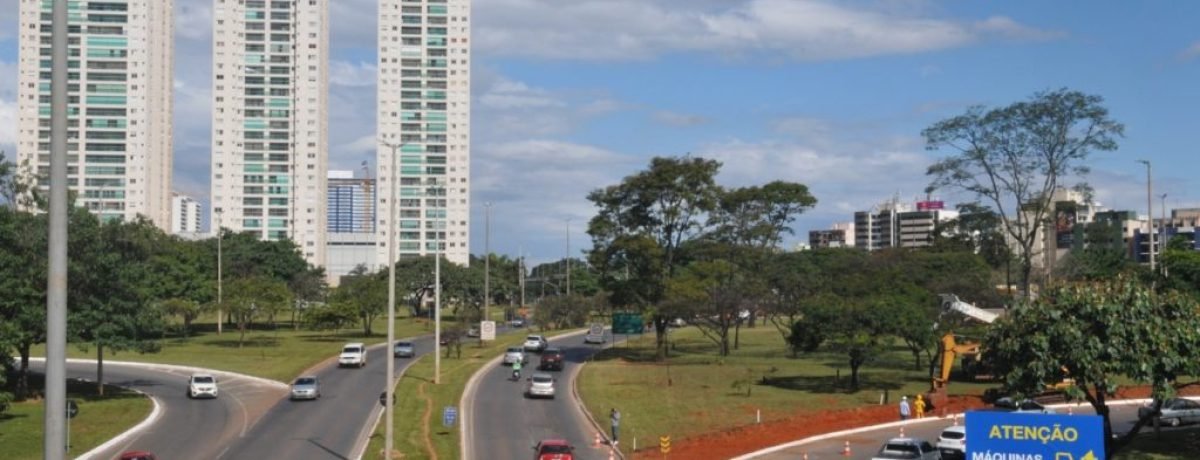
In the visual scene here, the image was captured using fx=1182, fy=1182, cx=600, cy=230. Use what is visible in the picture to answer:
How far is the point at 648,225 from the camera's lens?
82750 millimetres

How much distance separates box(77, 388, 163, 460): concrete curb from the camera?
41.5 metres

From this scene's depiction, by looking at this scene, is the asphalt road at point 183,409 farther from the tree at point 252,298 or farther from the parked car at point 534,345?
the parked car at point 534,345

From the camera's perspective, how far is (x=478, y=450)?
4159 cm

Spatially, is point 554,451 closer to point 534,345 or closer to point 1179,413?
point 1179,413

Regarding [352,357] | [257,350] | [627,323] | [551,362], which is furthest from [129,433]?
[627,323]

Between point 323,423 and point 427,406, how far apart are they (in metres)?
5.43

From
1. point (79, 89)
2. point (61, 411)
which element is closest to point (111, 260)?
point (61, 411)

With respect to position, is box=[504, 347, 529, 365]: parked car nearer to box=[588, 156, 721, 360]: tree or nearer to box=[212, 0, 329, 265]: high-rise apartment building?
box=[588, 156, 721, 360]: tree

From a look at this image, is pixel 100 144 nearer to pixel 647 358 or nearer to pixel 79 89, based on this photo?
pixel 79 89

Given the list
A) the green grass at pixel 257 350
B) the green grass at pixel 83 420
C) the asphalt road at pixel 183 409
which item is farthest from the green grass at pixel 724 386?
the green grass at pixel 83 420

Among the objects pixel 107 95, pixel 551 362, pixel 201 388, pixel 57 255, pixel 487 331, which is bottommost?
pixel 201 388

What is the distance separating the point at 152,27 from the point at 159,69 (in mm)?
5862

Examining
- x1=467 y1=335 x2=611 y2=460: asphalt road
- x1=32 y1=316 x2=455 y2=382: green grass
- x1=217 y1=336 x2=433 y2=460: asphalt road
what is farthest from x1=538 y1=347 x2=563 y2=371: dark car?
x1=32 y1=316 x2=455 y2=382: green grass

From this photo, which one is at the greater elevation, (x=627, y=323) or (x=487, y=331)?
(x=627, y=323)
